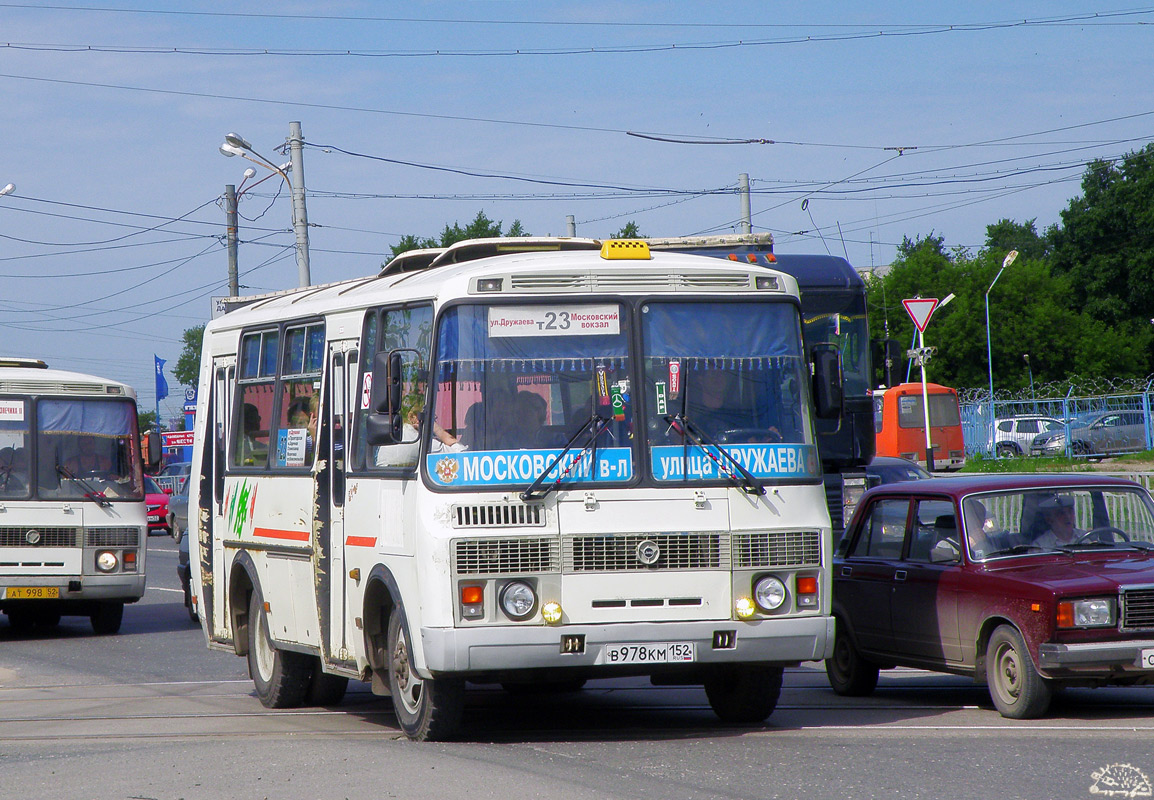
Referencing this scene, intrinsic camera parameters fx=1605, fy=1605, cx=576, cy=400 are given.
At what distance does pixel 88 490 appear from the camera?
18.6m

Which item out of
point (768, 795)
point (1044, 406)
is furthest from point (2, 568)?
point (1044, 406)

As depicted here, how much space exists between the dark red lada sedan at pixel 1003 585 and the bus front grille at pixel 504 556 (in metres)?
3.02

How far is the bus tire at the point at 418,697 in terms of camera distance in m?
8.88

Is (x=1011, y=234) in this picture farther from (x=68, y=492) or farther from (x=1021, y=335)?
(x=68, y=492)

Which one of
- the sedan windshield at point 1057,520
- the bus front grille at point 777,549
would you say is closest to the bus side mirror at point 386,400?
the bus front grille at point 777,549

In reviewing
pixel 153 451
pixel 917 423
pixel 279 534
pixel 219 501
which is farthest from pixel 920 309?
pixel 917 423

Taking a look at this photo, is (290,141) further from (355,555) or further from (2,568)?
(355,555)

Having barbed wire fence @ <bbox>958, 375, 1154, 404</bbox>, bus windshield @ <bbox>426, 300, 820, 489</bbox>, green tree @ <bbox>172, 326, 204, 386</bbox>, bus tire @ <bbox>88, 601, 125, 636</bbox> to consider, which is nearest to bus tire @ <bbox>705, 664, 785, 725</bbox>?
bus windshield @ <bbox>426, 300, 820, 489</bbox>

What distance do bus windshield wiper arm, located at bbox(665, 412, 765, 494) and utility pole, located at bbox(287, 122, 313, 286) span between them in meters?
20.4

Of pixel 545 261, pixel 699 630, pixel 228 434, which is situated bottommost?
pixel 699 630

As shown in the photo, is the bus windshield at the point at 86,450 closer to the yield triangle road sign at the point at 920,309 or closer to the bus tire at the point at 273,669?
the bus tire at the point at 273,669

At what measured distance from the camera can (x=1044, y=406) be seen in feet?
143

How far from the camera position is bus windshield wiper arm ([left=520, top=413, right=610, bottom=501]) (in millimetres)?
8578

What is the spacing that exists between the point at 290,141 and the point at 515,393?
22444mm
